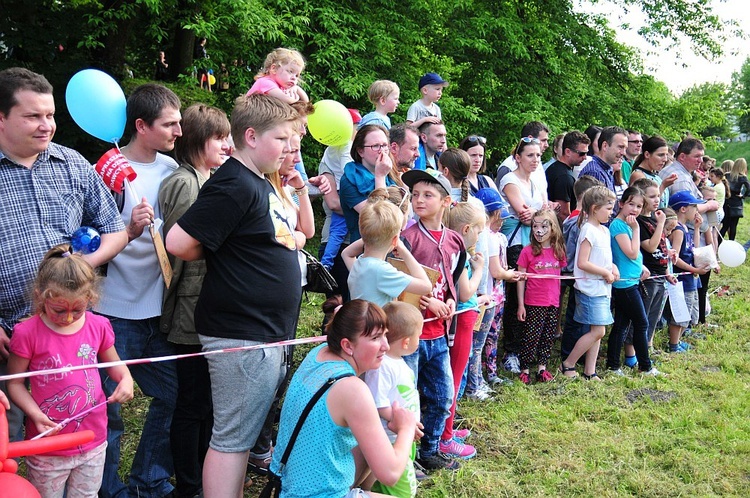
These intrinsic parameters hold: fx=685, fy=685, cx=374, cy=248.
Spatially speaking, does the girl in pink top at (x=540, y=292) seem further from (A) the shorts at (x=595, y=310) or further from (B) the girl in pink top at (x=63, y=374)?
(B) the girl in pink top at (x=63, y=374)

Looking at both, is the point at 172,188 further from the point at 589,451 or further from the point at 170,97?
the point at 589,451

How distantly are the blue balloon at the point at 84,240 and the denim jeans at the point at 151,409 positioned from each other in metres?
0.49

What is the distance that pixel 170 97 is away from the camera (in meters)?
3.52

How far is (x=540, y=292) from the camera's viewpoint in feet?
20.0

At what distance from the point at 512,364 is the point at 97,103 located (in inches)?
168

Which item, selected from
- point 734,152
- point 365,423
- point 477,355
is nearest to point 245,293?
point 365,423

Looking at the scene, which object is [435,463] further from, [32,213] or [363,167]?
[32,213]

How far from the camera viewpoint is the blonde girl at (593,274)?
6.03 meters

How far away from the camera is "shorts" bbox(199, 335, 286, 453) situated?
3076 mm

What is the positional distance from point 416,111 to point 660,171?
334cm

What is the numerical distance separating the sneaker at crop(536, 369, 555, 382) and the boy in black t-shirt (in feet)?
11.7

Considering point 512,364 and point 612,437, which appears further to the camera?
point 512,364

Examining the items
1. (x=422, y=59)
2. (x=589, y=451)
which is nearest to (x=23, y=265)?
(x=589, y=451)

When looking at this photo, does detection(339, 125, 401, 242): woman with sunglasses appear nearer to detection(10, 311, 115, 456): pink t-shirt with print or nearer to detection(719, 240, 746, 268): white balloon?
detection(10, 311, 115, 456): pink t-shirt with print
